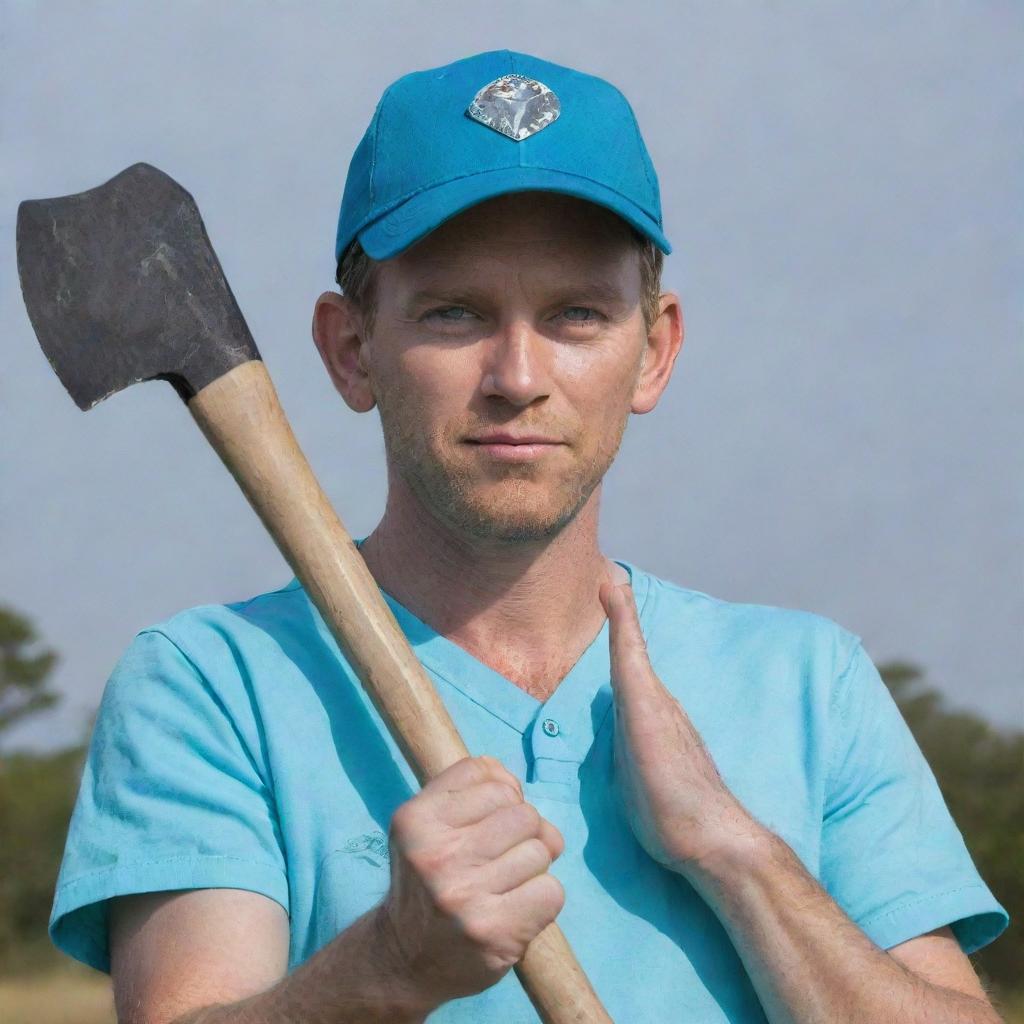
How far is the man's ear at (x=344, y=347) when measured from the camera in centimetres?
296

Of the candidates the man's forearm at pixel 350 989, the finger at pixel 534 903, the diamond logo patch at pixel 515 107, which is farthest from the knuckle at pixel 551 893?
the diamond logo patch at pixel 515 107

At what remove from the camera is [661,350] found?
10.2 feet

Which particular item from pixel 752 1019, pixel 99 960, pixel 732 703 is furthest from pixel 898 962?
pixel 99 960

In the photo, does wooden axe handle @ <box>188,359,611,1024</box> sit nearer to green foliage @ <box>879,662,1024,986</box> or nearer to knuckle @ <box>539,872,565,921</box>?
knuckle @ <box>539,872,565,921</box>

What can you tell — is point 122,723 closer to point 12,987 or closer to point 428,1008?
point 428,1008

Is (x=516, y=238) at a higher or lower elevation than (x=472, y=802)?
higher

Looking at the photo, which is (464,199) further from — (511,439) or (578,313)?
(511,439)

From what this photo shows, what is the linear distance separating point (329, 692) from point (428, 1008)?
628 millimetres

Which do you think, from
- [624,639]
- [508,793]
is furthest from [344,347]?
[508,793]

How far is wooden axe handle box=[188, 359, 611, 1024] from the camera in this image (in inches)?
91.0

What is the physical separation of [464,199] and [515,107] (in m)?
0.22

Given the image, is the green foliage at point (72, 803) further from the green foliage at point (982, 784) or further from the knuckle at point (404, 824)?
the knuckle at point (404, 824)

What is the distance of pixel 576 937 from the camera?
2502mm

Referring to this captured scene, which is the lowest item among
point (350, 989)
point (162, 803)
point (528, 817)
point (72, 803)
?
point (350, 989)
